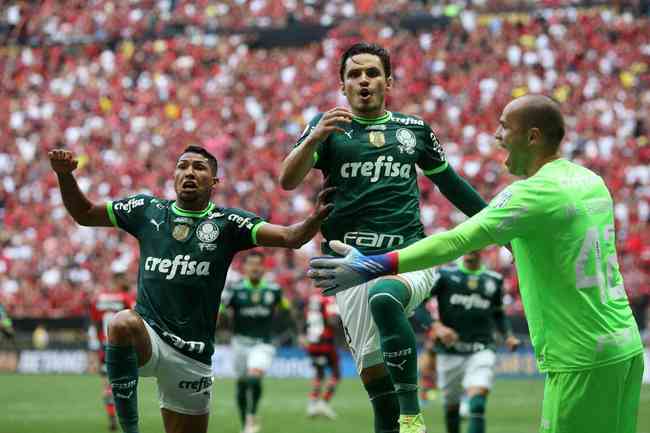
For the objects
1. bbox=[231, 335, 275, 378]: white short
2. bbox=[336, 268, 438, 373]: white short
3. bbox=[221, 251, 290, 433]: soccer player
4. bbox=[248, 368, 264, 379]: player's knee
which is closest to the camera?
bbox=[336, 268, 438, 373]: white short

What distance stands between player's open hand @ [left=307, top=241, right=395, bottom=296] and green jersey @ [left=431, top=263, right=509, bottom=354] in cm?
788

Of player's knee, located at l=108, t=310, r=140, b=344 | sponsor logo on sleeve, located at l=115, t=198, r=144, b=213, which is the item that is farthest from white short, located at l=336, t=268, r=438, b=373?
sponsor logo on sleeve, located at l=115, t=198, r=144, b=213

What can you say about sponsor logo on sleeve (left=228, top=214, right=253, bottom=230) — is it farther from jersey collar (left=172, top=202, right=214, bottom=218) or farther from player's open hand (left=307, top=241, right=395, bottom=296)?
player's open hand (left=307, top=241, right=395, bottom=296)

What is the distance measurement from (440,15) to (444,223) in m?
9.10

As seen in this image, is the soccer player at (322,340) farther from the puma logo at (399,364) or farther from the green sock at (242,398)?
the puma logo at (399,364)

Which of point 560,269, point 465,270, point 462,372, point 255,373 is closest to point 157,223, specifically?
point 560,269

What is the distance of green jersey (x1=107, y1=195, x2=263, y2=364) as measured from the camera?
769 cm

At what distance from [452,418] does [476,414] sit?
0.49 m

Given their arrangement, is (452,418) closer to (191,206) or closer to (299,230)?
(191,206)

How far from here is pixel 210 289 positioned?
7816mm

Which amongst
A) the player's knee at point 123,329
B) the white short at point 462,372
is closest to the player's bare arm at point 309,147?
the player's knee at point 123,329

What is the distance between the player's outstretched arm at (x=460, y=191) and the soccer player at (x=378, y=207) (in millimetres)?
56

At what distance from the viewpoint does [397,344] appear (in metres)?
6.79

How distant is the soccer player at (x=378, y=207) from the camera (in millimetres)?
6805
